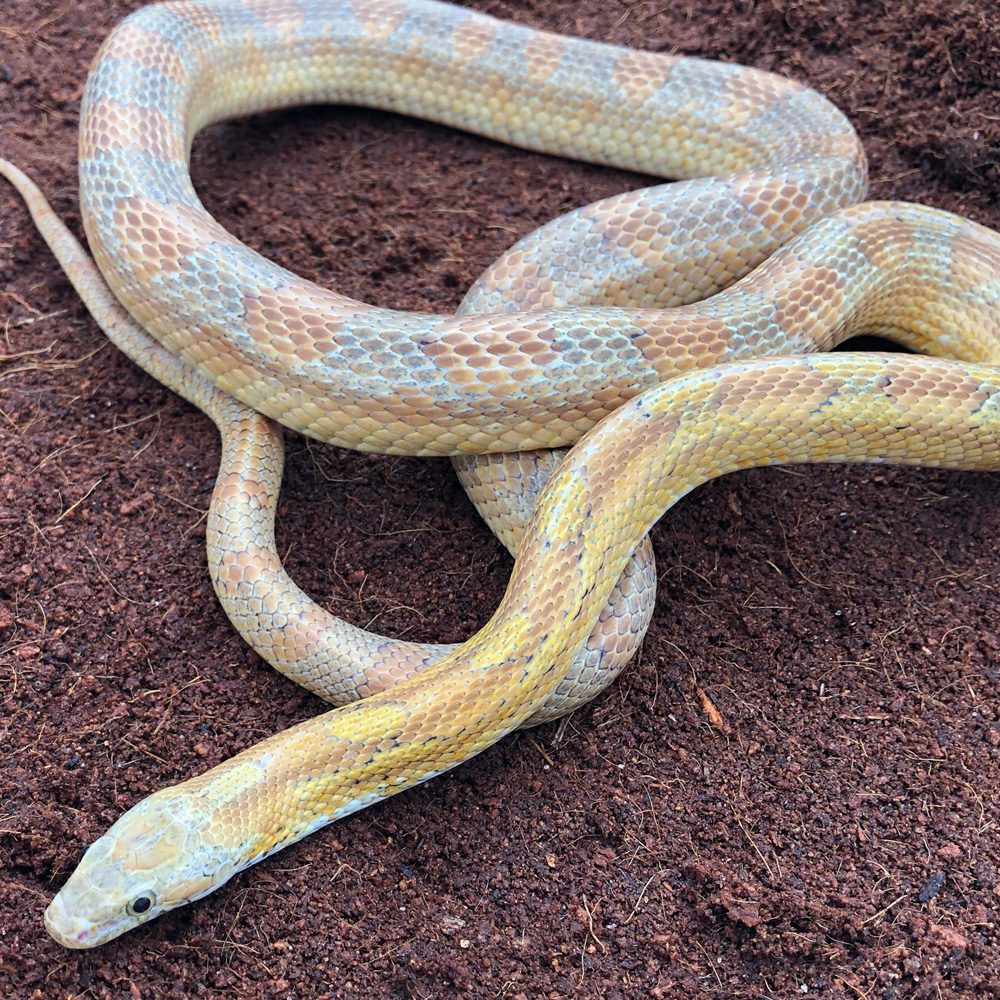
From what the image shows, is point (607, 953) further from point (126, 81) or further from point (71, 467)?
point (126, 81)

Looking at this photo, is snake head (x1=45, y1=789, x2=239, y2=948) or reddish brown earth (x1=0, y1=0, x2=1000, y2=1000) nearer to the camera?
Result: snake head (x1=45, y1=789, x2=239, y2=948)

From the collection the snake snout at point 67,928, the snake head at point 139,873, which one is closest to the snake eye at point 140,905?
the snake head at point 139,873

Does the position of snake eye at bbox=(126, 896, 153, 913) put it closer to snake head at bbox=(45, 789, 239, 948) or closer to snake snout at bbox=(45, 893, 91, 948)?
snake head at bbox=(45, 789, 239, 948)

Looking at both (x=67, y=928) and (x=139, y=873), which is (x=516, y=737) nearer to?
(x=139, y=873)

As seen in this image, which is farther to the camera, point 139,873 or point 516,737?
point 516,737

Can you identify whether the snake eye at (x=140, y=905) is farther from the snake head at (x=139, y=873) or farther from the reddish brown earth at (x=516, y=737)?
the reddish brown earth at (x=516, y=737)

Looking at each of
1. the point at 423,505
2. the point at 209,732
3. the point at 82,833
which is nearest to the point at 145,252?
the point at 423,505

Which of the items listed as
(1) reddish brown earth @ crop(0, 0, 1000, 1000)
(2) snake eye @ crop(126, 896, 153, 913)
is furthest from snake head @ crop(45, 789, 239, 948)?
(1) reddish brown earth @ crop(0, 0, 1000, 1000)

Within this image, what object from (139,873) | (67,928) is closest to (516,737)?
(139,873)
